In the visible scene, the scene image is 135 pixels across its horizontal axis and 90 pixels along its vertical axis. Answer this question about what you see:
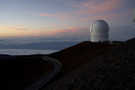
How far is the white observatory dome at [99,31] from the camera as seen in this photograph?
32.1 metres

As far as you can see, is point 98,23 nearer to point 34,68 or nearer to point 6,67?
point 34,68

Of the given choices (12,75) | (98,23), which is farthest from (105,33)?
(12,75)

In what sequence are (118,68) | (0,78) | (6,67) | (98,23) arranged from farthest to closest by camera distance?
(98,23)
(6,67)
(0,78)
(118,68)

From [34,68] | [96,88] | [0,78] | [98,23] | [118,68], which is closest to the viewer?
[96,88]

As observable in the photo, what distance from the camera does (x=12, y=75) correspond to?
13.4m

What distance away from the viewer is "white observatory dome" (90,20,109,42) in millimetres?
32062

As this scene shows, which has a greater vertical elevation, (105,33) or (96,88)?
(105,33)

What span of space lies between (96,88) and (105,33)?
27.3 metres

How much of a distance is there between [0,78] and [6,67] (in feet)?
4.19

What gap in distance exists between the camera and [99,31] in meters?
32.1

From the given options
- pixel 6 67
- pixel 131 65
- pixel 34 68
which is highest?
pixel 131 65

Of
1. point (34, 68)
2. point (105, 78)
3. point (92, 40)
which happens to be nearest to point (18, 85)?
point (34, 68)

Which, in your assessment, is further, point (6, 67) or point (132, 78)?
point (6, 67)

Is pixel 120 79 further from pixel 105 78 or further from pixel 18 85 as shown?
pixel 18 85
